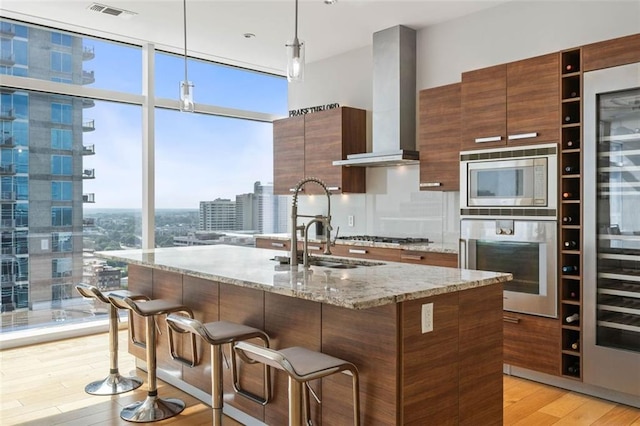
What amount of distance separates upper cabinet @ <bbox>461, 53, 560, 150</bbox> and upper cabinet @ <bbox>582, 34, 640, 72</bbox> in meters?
0.20

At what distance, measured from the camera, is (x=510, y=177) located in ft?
12.6

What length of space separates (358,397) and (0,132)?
4391 mm

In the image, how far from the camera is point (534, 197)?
369cm

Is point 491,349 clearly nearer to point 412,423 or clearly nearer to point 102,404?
point 412,423

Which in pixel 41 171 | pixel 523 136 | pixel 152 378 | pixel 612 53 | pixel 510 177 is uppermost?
pixel 612 53

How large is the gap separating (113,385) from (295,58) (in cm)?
260

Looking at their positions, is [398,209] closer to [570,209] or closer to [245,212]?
[570,209]

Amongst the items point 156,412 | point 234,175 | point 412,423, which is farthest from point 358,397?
point 234,175

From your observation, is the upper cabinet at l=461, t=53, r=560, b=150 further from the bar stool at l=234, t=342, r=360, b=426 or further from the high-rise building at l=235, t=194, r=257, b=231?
the high-rise building at l=235, t=194, r=257, b=231

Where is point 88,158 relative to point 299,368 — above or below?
above

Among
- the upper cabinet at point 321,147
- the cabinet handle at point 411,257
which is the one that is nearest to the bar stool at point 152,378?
the cabinet handle at point 411,257

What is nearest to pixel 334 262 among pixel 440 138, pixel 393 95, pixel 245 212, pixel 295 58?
pixel 295 58

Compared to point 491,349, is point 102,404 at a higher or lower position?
lower

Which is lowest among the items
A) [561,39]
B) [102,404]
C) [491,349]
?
[102,404]
